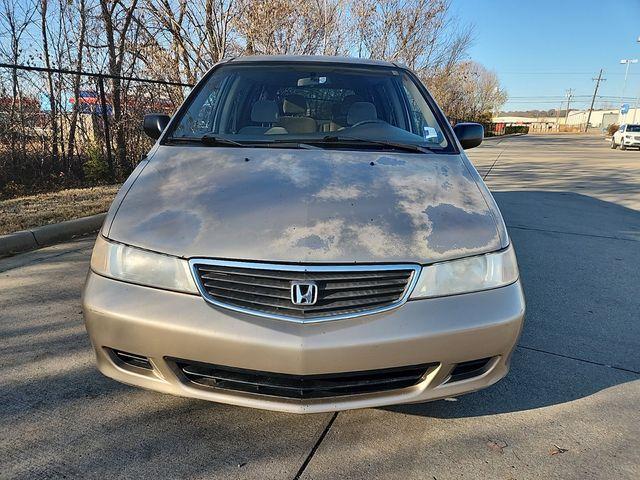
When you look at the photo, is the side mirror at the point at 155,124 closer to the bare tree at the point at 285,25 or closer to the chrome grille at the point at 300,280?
the chrome grille at the point at 300,280

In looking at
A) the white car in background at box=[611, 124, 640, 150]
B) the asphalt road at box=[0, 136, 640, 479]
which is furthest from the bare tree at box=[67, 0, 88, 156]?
the white car in background at box=[611, 124, 640, 150]

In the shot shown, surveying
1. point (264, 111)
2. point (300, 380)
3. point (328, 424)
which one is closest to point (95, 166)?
point (264, 111)

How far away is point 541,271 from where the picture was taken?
4371 mm

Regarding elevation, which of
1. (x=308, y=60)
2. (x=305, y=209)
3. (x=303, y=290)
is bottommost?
(x=303, y=290)

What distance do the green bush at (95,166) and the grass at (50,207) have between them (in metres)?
0.74

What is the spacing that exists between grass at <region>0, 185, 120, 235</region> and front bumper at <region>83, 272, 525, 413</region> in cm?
364

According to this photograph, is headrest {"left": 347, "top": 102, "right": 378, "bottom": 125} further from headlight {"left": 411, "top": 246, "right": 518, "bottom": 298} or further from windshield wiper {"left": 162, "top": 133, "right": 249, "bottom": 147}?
headlight {"left": 411, "top": 246, "right": 518, "bottom": 298}

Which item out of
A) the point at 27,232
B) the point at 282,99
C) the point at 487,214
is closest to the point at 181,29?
the point at 27,232

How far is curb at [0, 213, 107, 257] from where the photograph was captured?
439 centimetres

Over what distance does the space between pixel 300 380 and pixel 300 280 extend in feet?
1.24

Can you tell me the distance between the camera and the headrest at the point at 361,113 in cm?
318

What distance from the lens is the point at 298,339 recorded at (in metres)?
1.67

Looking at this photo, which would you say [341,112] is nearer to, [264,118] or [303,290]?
[264,118]

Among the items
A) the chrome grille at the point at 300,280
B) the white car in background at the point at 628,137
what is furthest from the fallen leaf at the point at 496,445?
the white car in background at the point at 628,137
